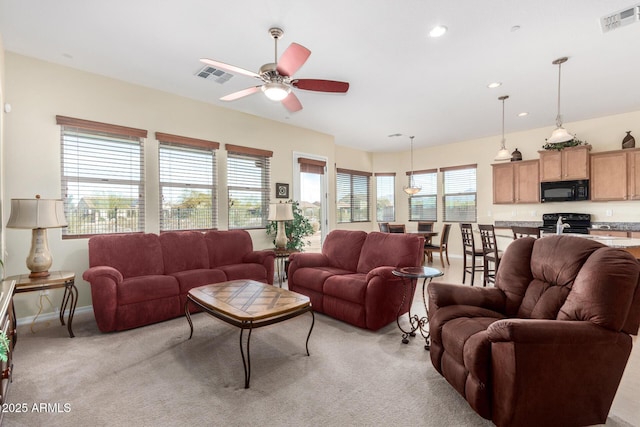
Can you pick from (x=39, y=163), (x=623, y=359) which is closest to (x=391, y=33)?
(x=623, y=359)

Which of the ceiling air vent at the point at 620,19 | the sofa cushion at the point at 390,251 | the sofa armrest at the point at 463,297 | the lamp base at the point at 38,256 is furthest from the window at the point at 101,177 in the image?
the ceiling air vent at the point at 620,19

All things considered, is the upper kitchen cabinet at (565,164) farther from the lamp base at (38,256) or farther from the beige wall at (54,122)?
the lamp base at (38,256)

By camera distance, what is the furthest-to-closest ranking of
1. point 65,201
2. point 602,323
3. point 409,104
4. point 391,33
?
1. point 409,104
2. point 65,201
3. point 391,33
4. point 602,323

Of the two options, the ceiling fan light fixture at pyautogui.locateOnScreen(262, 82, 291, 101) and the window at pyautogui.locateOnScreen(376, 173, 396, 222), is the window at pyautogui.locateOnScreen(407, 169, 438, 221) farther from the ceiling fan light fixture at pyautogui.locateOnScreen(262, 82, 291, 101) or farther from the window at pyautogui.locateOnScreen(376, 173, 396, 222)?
the ceiling fan light fixture at pyautogui.locateOnScreen(262, 82, 291, 101)

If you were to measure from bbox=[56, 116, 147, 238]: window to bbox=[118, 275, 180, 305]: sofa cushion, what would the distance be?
1110 millimetres

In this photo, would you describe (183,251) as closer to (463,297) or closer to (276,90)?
(276,90)

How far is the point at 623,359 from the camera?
1.67 m

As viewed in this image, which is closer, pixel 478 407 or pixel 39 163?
pixel 478 407

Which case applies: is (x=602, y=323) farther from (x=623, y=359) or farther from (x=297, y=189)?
(x=297, y=189)

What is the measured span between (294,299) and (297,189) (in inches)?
147

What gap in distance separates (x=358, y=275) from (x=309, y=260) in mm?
803

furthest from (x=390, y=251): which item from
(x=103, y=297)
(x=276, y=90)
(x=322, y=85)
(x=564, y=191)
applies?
(x=564, y=191)

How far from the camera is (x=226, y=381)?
224 centimetres

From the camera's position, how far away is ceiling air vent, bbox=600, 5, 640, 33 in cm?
261
